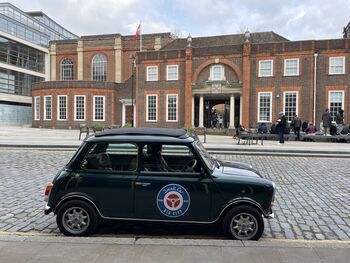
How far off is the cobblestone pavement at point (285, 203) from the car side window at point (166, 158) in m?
0.98

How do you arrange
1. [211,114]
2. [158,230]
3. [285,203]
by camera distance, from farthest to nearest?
[211,114]
[285,203]
[158,230]

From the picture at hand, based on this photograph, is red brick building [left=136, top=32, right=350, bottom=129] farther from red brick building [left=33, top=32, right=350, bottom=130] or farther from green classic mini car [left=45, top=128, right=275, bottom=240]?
green classic mini car [left=45, top=128, right=275, bottom=240]

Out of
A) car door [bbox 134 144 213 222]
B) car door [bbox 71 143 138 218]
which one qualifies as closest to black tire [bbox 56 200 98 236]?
car door [bbox 71 143 138 218]

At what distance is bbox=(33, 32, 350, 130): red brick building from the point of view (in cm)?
2986

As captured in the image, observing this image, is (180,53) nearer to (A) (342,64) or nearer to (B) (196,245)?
(A) (342,64)

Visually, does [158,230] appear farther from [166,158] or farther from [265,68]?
[265,68]

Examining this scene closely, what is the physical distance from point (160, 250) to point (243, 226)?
1250mm

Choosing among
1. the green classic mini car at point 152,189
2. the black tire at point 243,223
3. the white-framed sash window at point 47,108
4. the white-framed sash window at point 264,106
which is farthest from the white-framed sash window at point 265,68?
the black tire at point 243,223

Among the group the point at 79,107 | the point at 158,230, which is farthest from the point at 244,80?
the point at 158,230

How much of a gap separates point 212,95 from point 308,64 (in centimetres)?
942

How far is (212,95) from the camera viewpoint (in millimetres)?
33406

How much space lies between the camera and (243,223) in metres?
4.41

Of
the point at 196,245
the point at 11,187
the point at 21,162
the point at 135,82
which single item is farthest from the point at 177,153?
the point at 135,82

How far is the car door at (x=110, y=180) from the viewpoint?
446 centimetres
